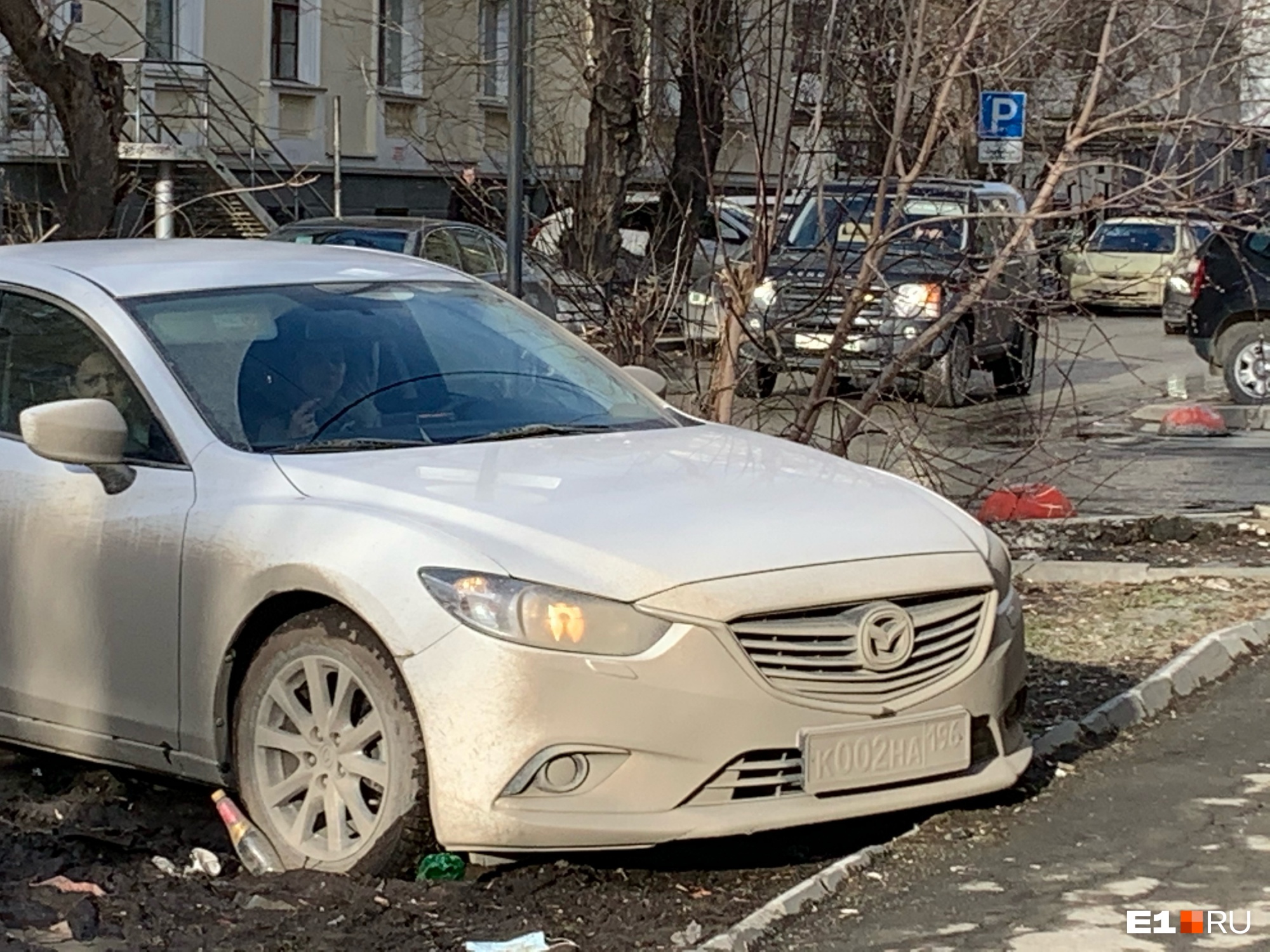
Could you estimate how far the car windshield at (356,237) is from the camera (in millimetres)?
20562

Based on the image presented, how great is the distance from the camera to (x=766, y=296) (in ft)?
29.8

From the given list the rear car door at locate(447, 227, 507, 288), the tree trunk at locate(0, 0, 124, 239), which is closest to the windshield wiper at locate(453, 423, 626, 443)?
the tree trunk at locate(0, 0, 124, 239)

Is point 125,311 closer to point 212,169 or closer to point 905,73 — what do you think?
point 905,73

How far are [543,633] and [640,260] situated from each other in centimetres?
553

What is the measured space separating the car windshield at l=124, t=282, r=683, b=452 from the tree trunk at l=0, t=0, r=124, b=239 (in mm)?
8964

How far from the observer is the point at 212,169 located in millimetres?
29328

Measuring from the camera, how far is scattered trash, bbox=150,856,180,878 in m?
5.31

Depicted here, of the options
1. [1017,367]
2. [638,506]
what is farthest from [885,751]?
[1017,367]

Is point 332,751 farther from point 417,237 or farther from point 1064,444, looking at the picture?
point 417,237

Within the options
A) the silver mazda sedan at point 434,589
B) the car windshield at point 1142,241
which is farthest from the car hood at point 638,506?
the car windshield at point 1142,241

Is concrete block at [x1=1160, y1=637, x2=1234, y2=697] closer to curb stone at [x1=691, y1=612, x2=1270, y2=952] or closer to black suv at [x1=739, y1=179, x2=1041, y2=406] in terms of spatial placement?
curb stone at [x1=691, y1=612, x2=1270, y2=952]

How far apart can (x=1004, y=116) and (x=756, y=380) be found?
8.32m

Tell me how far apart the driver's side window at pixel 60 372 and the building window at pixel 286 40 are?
27.0 metres

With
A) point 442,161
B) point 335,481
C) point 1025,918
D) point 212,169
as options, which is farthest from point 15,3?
point 212,169
